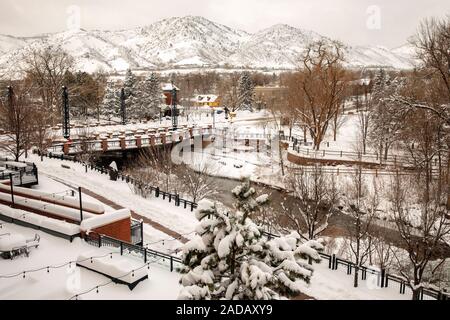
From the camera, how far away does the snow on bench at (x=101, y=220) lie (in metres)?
13.7

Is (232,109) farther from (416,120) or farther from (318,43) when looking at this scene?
(416,120)

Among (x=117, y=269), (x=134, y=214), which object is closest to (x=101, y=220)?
(x=117, y=269)

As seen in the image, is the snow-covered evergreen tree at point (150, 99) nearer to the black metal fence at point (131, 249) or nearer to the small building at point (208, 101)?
the small building at point (208, 101)

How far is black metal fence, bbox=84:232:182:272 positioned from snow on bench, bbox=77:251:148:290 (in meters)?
0.99

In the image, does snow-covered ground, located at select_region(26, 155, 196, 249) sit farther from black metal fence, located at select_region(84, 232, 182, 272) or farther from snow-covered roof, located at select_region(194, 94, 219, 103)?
snow-covered roof, located at select_region(194, 94, 219, 103)

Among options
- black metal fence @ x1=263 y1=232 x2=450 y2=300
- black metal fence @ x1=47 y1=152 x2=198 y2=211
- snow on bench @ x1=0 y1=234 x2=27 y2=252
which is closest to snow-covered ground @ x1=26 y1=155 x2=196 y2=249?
black metal fence @ x1=47 y1=152 x2=198 y2=211

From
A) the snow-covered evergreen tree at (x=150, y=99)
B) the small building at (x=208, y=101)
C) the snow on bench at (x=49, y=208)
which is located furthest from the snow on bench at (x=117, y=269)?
the small building at (x=208, y=101)

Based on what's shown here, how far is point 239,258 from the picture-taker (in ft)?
21.6

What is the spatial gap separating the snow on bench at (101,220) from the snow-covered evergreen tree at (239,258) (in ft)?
26.7

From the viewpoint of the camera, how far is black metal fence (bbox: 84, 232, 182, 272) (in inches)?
490

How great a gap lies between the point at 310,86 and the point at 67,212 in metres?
29.7

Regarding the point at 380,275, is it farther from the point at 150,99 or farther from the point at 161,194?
the point at 150,99

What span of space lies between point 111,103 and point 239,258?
57.9 m
